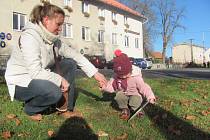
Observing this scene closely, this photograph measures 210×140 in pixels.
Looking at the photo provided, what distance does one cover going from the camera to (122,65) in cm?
621

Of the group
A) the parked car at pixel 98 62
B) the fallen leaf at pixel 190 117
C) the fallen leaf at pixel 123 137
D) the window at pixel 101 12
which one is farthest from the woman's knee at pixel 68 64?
the window at pixel 101 12

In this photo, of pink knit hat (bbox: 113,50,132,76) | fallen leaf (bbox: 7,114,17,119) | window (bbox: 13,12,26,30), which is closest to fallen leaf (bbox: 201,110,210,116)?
pink knit hat (bbox: 113,50,132,76)

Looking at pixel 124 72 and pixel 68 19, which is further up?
pixel 68 19

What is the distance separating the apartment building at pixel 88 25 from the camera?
32781 mm

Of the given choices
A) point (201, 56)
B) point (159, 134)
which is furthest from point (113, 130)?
point (201, 56)

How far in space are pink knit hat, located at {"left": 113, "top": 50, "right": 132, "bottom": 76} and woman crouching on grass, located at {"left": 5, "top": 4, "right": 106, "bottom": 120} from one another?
39.0 inches

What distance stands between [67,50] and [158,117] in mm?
1651

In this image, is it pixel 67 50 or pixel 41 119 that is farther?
pixel 67 50

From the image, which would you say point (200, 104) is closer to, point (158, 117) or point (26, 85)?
point (158, 117)

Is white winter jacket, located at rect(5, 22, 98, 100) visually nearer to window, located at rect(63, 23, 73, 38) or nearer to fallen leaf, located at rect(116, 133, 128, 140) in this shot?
fallen leaf, located at rect(116, 133, 128, 140)

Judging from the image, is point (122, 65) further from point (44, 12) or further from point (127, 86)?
point (44, 12)

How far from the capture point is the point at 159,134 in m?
4.84

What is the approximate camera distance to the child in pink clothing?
6.20m

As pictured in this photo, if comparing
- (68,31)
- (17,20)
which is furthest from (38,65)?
(68,31)
